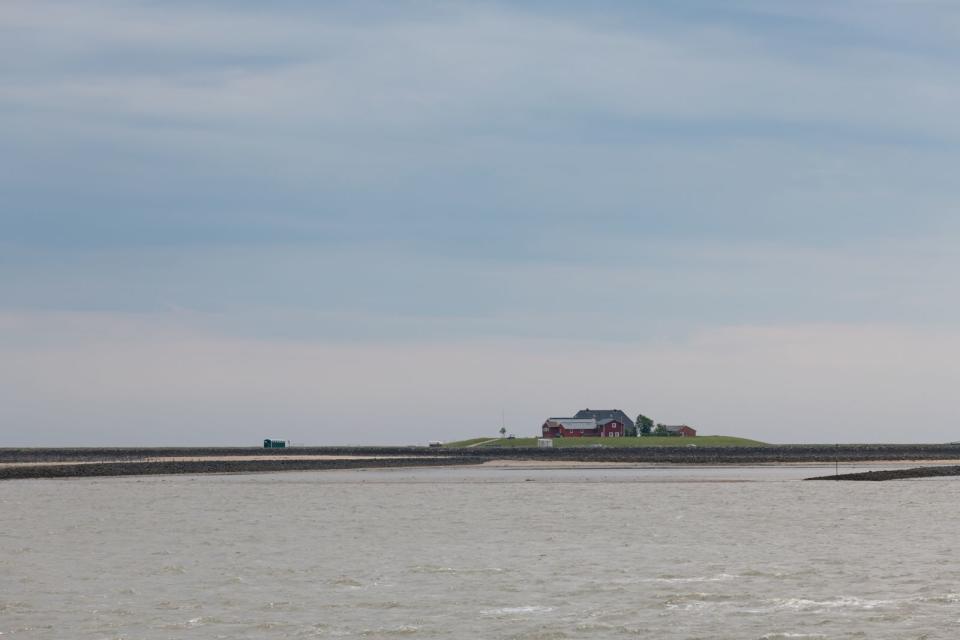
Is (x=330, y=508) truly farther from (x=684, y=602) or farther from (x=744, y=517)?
(x=684, y=602)

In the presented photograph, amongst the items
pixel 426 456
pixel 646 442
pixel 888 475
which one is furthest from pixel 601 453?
pixel 888 475

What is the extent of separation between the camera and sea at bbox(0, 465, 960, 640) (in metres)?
29.9

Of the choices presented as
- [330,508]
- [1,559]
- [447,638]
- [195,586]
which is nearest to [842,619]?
[447,638]

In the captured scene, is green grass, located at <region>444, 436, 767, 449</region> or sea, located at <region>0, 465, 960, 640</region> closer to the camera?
sea, located at <region>0, 465, 960, 640</region>

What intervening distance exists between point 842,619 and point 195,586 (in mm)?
18792

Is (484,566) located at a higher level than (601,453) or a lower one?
lower

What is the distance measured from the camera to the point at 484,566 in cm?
4106

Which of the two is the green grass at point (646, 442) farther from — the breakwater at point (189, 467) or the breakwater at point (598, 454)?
the breakwater at point (189, 467)

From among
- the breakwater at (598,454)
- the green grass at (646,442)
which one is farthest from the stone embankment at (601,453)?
the green grass at (646,442)

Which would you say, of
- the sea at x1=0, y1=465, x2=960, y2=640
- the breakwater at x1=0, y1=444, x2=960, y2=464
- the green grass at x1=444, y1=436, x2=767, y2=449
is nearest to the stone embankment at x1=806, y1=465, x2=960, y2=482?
the sea at x1=0, y1=465, x2=960, y2=640

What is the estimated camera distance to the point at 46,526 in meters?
57.8

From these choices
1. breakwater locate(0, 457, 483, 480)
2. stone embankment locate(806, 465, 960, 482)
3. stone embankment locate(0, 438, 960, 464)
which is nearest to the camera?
stone embankment locate(806, 465, 960, 482)

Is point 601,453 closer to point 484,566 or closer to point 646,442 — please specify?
point 646,442

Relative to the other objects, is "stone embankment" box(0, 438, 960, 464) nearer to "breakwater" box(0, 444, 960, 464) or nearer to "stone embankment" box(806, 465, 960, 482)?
"breakwater" box(0, 444, 960, 464)
